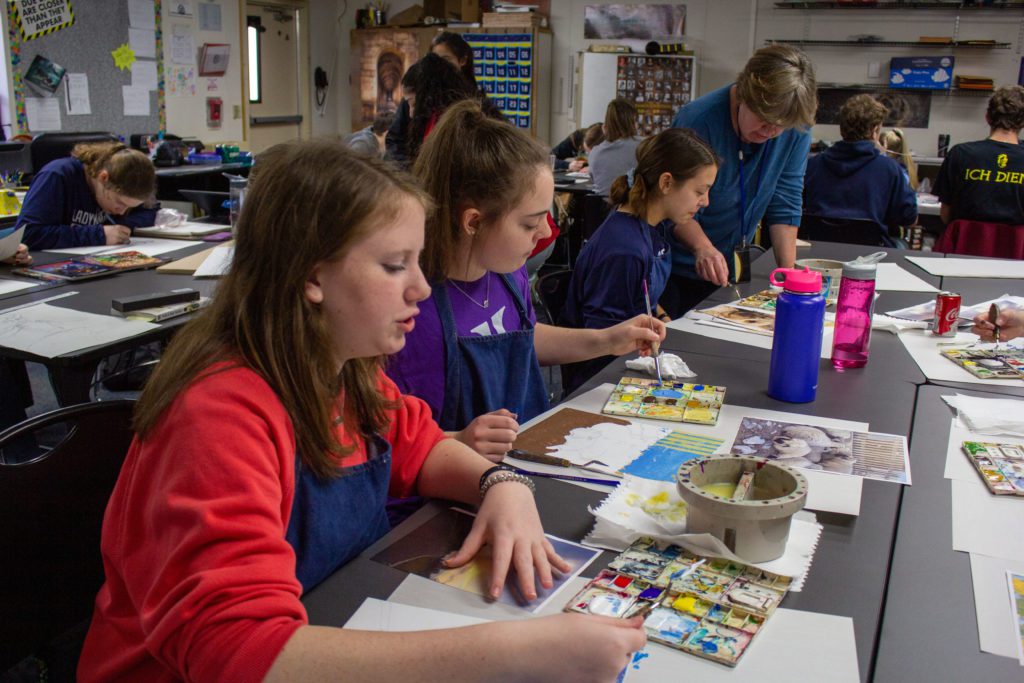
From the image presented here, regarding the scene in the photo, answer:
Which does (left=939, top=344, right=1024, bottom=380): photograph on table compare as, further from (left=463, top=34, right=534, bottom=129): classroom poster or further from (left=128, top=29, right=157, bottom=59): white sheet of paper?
(left=463, top=34, right=534, bottom=129): classroom poster

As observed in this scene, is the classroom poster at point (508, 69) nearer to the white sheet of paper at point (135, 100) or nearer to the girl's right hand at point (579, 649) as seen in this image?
the white sheet of paper at point (135, 100)

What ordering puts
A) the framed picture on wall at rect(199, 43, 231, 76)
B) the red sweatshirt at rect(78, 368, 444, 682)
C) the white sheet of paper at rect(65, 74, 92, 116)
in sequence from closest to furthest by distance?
1. the red sweatshirt at rect(78, 368, 444, 682)
2. the white sheet of paper at rect(65, 74, 92, 116)
3. the framed picture on wall at rect(199, 43, 231, 76)

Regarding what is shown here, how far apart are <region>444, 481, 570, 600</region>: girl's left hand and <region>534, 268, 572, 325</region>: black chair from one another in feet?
4.13

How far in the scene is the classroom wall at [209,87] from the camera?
244 inches

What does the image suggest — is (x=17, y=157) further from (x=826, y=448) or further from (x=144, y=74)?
(x=826, y=448)

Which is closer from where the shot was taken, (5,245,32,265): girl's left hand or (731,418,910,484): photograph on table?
(731,418,910,484): photograph on table

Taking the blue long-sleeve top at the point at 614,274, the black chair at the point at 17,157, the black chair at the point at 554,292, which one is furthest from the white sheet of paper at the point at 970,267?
the black chair at the point at 17,157

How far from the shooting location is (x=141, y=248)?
291 cm

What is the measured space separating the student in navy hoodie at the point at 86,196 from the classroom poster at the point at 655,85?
4.96 m

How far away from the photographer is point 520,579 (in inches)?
36.1

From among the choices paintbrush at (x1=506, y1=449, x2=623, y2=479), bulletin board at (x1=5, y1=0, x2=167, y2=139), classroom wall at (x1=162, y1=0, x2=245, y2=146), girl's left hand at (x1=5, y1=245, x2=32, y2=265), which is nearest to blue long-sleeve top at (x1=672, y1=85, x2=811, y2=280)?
paintbrush at (x1=506, y1=449, x2=623, y2=479)

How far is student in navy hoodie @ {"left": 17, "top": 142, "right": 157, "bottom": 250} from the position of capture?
9.44 ft

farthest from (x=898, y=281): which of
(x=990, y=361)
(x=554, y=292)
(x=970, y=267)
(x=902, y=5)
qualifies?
(x=902, y=5)

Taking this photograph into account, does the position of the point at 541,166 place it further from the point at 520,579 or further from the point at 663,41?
the point at 663,41
